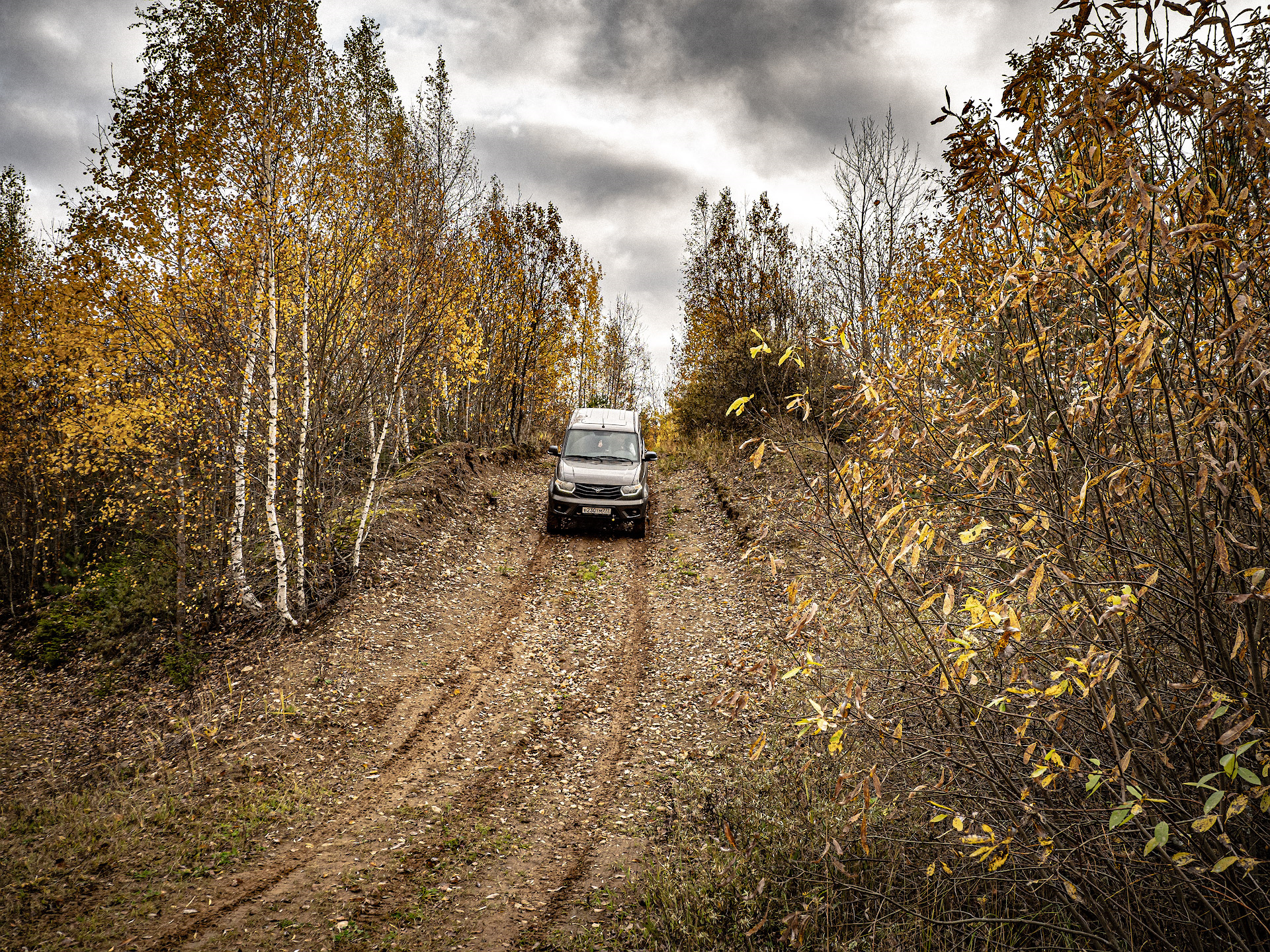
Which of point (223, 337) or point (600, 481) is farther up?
point (223, 337)

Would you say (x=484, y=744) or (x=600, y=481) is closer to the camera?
(x=484, y=744)

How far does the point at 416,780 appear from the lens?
6.32m

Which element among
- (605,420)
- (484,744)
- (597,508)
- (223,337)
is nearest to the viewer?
(484,744)

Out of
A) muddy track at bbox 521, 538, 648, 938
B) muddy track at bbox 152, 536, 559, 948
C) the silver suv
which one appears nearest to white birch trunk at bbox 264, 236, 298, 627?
muddy track at bbox 152, 536, 559, 948

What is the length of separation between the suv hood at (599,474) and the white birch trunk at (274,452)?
599 cm

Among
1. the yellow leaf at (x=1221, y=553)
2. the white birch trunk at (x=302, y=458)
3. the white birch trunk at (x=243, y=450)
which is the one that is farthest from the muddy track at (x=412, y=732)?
the yellow leaf at (x=1221, y=553)

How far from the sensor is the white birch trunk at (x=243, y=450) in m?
8.91

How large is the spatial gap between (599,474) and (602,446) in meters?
1.02

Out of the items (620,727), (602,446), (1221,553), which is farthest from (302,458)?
(1221,553)

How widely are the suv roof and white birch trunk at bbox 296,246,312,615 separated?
6.54 m

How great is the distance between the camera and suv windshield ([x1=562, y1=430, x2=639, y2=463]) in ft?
46.8

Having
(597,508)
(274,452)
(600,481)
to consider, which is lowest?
(597,508)

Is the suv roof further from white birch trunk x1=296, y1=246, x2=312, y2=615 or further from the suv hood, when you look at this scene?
white birch trunk x1=296, y1=246, x2=312, y2=615

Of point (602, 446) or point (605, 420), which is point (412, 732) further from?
point (605, 420)
